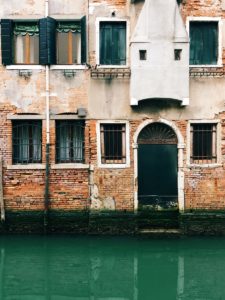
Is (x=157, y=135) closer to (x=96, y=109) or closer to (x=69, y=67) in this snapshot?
(x=96, y=109)

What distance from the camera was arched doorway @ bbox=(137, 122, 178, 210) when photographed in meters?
13.1

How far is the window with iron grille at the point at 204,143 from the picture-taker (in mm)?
13070

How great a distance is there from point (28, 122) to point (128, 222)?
12.3 ft

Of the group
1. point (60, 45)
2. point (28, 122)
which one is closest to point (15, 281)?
point (28, 122)

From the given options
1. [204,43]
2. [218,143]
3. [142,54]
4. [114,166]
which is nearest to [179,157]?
[218,143]

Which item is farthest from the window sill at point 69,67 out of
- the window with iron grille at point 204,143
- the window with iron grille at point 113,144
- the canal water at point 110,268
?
the canal water at point 110,268

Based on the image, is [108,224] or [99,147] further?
[99,147]

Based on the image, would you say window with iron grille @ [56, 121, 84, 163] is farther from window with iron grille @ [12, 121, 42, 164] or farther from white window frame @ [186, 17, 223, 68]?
white window frame @ [186, 17, 223, 68]

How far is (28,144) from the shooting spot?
13.1 metres

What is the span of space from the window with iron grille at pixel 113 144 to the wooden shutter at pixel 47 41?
230cm

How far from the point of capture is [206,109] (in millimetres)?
12898

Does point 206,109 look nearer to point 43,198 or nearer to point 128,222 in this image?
point 128,222

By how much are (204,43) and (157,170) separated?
3667 millimetres

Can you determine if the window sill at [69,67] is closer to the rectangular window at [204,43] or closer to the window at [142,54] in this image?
the window at [142,54]
